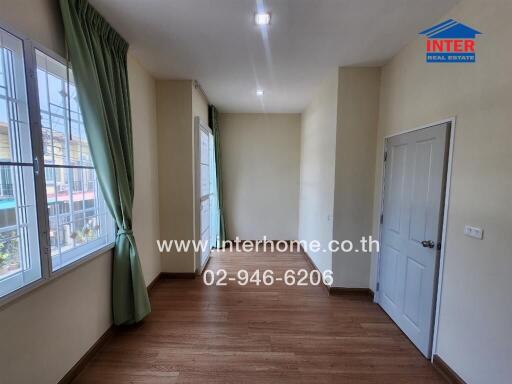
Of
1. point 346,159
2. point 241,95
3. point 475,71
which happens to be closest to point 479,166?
point 475,71

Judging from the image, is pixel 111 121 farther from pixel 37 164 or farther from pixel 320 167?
pixel 320 167

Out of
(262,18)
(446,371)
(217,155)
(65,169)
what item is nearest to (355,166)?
(262,18)

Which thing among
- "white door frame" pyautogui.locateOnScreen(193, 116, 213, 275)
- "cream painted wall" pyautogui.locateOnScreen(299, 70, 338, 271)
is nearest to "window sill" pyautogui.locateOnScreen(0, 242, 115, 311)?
"white door frame" pyautogui.locateOnScreen(193, 116, 213, 275)

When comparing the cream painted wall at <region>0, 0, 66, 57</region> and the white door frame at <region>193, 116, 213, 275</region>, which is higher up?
the cream painted wall at <region>0, 0, 66, 57</region>

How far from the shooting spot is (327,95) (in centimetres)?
314

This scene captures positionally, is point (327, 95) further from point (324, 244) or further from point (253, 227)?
point (253, 227)

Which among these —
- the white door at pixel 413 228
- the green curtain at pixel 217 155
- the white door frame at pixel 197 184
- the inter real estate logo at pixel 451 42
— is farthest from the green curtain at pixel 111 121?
the inter real estate logo at pixel 451 42

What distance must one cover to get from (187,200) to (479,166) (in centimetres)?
303

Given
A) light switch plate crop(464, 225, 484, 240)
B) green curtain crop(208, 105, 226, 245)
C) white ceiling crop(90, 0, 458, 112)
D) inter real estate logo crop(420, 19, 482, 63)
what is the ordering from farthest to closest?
green curtain crop(208, 105, 226, 245) < white ceiling crop(90, 0, 458, 112) < inter real estate logo crop(420, 19, 482, 63) < light switch plate crop(464, 225, 484, 240)

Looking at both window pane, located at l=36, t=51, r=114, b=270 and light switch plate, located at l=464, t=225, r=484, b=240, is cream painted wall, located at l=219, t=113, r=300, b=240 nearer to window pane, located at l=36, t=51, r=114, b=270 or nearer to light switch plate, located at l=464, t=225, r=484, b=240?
window pane, located at l=36, t=51, r=114, b=270

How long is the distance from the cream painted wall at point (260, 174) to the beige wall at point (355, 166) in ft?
→ 7.23

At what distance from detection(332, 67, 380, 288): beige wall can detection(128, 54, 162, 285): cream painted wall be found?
2339mm

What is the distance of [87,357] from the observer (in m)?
1.88

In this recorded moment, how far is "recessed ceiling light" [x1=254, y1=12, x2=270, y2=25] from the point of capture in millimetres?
1811
